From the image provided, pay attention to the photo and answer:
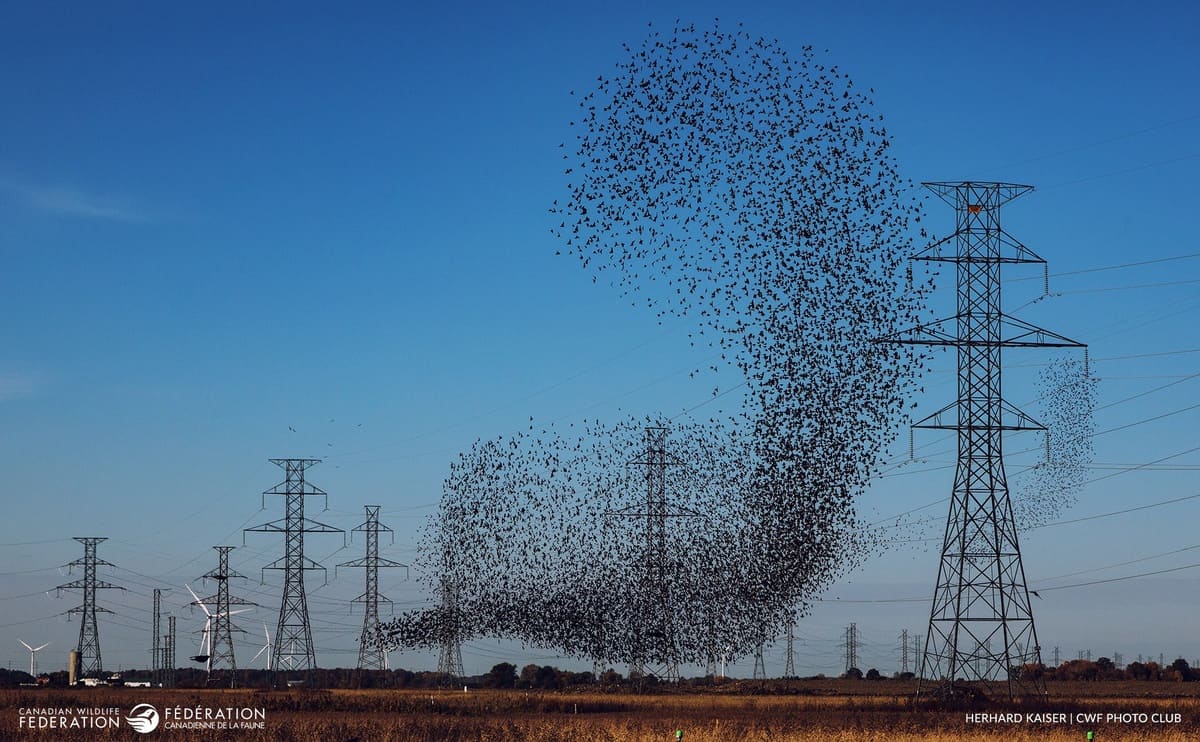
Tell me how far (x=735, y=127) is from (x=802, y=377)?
41.5ft

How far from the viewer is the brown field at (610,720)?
44.3 m

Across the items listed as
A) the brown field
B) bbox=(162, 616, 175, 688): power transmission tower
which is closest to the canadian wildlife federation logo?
the brown field

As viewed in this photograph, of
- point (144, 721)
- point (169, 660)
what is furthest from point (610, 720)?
point (169, 660)

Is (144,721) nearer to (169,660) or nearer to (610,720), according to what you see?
(610,720)

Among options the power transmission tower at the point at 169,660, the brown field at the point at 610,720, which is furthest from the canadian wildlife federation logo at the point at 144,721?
the power transmission tower at the point at 169,660

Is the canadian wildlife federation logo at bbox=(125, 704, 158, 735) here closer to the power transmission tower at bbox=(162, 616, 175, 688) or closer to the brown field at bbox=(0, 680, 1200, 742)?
the brown field at bbox=(0, 680, 1200, 742)

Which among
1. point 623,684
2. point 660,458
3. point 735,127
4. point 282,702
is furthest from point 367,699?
point 735,127

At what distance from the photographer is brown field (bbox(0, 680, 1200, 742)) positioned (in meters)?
44.3

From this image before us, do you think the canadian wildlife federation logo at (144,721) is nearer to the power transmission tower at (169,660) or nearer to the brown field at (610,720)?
the brown field at (610,720)

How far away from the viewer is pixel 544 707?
80.2 m

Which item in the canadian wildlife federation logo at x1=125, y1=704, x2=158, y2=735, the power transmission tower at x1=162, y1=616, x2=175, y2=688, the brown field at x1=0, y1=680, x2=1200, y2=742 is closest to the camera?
the brown field at x1=0, y1=680, x2=1200, y2=742

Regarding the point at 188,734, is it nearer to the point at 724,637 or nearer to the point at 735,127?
the point at 735,127

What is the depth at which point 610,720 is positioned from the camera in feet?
203

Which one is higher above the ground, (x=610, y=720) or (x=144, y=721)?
(x=144, y=721)
